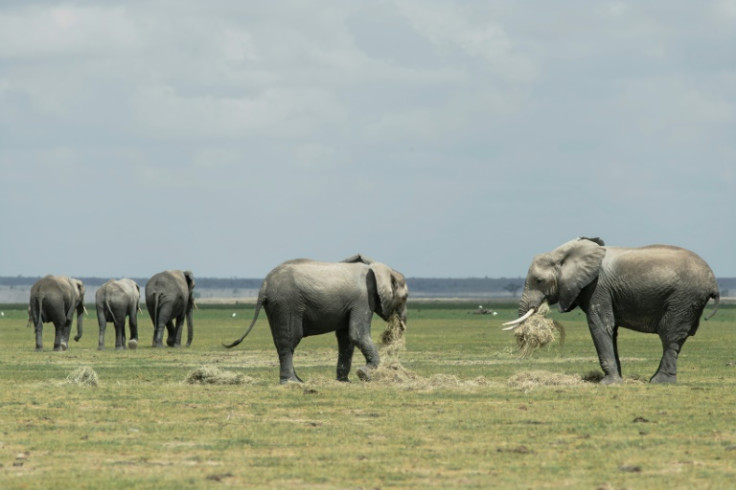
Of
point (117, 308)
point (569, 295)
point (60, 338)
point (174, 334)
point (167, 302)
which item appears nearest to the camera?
point (569, 295)

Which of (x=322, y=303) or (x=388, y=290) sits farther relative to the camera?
(x=388, y=290)

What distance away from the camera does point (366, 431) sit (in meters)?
18.4

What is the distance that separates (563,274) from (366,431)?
8413 millimetres

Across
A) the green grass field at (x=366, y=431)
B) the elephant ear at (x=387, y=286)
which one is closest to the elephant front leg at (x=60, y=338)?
the green grass field at (x=366, y=431)

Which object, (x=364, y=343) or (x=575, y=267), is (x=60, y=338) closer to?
(x=364, y=343)

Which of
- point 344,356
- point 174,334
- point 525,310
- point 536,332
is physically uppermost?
point 525,310

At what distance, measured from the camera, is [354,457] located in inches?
631

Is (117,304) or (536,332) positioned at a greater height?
(536,332)

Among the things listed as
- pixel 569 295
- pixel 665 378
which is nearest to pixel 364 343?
pixel 569 295

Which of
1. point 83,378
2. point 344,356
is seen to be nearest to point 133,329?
point 83,378

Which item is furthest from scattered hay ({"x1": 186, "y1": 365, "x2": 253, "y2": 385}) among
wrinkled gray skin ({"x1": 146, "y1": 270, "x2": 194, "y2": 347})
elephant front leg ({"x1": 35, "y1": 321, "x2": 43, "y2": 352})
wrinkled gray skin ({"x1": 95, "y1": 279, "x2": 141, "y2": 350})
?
wrinkled gray skin ({"x1": 146, "y1": 270, "x2": 194, "y2": 347})

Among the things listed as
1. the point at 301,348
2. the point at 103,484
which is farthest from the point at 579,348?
the point at 103,484

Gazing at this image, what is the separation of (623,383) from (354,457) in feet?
34.5

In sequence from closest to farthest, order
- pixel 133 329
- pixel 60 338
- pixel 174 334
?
pixel 60 338 → pixel 133 329 → pixel 174 334
